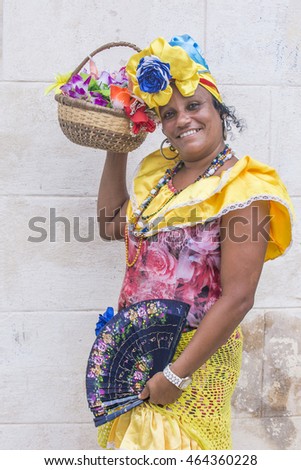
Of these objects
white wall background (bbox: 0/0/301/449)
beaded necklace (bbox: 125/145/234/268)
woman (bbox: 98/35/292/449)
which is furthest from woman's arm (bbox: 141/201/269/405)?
white wall background (bbox: 0/0/301/449)

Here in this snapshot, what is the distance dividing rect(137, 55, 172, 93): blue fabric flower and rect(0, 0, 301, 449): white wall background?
0.93m

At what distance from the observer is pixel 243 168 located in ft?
7.61

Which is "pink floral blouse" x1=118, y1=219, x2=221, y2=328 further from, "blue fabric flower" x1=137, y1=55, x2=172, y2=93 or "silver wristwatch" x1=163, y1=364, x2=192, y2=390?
"blue fabric flower" x1=137, y1=55, x2=172, y2=93

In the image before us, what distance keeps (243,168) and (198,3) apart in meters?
1.25

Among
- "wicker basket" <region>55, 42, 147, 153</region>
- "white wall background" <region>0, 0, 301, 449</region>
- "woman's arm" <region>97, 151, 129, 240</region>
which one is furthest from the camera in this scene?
"white wall background" <region>0, 0, 301, 449</region>

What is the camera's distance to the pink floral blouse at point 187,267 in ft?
7.79

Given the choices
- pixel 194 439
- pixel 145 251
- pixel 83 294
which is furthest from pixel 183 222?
pixel 83 294

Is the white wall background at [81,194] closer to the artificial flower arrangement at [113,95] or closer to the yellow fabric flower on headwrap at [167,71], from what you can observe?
the artificial flower arrangement at [113,95]

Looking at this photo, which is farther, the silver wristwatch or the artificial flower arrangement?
the artificial flower arrangement

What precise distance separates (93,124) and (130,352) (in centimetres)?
86

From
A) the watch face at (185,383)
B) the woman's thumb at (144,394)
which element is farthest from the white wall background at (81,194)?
the watch face at (185,383)

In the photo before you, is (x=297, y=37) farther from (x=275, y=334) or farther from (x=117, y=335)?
(x=117, y=335)

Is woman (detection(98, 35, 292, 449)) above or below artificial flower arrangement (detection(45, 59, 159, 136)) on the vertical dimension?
below

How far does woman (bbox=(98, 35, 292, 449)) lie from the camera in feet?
7.51
